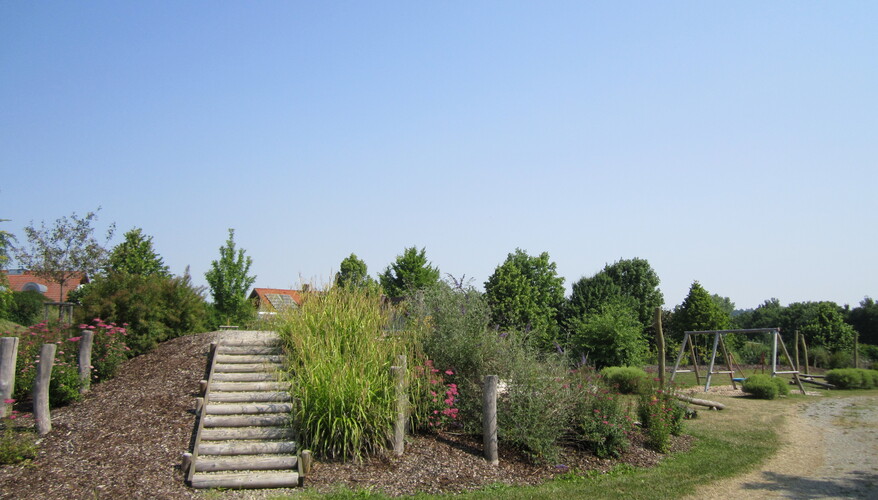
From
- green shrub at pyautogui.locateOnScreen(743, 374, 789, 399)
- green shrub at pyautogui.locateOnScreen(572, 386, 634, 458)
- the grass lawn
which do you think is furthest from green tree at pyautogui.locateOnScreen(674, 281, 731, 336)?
green shrub at pyautogui.locateOnScreen(572, 386, 634, 458)

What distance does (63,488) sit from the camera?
20.9ft

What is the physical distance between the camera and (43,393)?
8062mm

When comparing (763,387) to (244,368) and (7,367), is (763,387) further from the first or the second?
(7,367)

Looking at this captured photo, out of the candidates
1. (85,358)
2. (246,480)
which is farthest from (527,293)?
(246,480)

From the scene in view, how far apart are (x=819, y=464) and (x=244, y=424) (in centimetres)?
852

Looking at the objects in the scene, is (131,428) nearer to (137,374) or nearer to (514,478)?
(137,374)

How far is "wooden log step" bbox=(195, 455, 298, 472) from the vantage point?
6.96 meters

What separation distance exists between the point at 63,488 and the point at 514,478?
17.2ft

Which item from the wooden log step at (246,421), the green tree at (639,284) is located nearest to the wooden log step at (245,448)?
the wooden log step at (246,421)

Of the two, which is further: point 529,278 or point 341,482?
point 529,278

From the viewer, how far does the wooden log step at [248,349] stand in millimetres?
10586

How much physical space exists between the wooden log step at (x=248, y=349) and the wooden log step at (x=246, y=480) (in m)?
3.84

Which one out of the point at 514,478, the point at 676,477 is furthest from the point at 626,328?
the point at 514,478

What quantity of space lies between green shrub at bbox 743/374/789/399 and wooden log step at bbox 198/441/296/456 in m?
13.2
